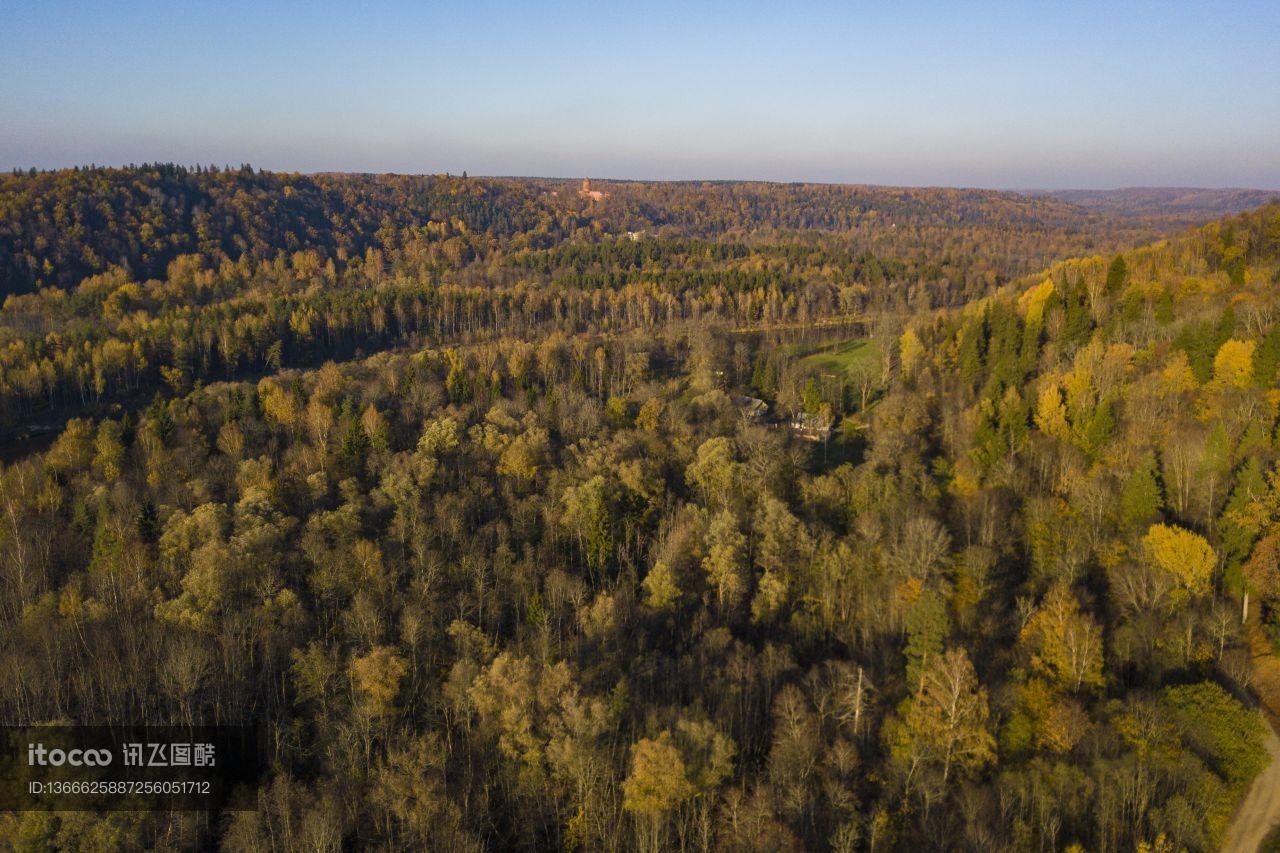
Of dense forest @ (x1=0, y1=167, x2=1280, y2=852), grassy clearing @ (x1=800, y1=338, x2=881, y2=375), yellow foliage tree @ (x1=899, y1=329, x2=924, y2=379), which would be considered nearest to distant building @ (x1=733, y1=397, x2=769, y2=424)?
dense forest @ (x1=0, y1=167, x2=1280, y2=852)

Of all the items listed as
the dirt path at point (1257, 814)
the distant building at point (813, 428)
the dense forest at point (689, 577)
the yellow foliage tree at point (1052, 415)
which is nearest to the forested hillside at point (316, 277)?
the dense forest at point (689, 577)

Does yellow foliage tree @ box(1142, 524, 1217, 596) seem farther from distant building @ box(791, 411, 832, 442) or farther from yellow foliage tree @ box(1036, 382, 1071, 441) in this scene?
distant building @ box(791, 411, 832, 442)

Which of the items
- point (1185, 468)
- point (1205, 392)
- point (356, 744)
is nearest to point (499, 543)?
point (356, 744)

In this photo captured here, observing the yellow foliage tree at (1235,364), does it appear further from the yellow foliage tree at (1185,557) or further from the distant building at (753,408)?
the distant building at (753,408)

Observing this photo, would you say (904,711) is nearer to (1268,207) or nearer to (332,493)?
(332,493)

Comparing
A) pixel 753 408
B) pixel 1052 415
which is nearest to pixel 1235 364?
pixel 1052 415

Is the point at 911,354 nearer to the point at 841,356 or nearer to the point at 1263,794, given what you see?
the point at 841,356

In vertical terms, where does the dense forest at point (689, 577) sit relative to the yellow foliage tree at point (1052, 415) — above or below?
below

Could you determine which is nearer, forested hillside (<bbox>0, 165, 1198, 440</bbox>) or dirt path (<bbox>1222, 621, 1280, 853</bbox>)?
dirt path (<bbox>1222, 621, 1280, 853</bbox>)
